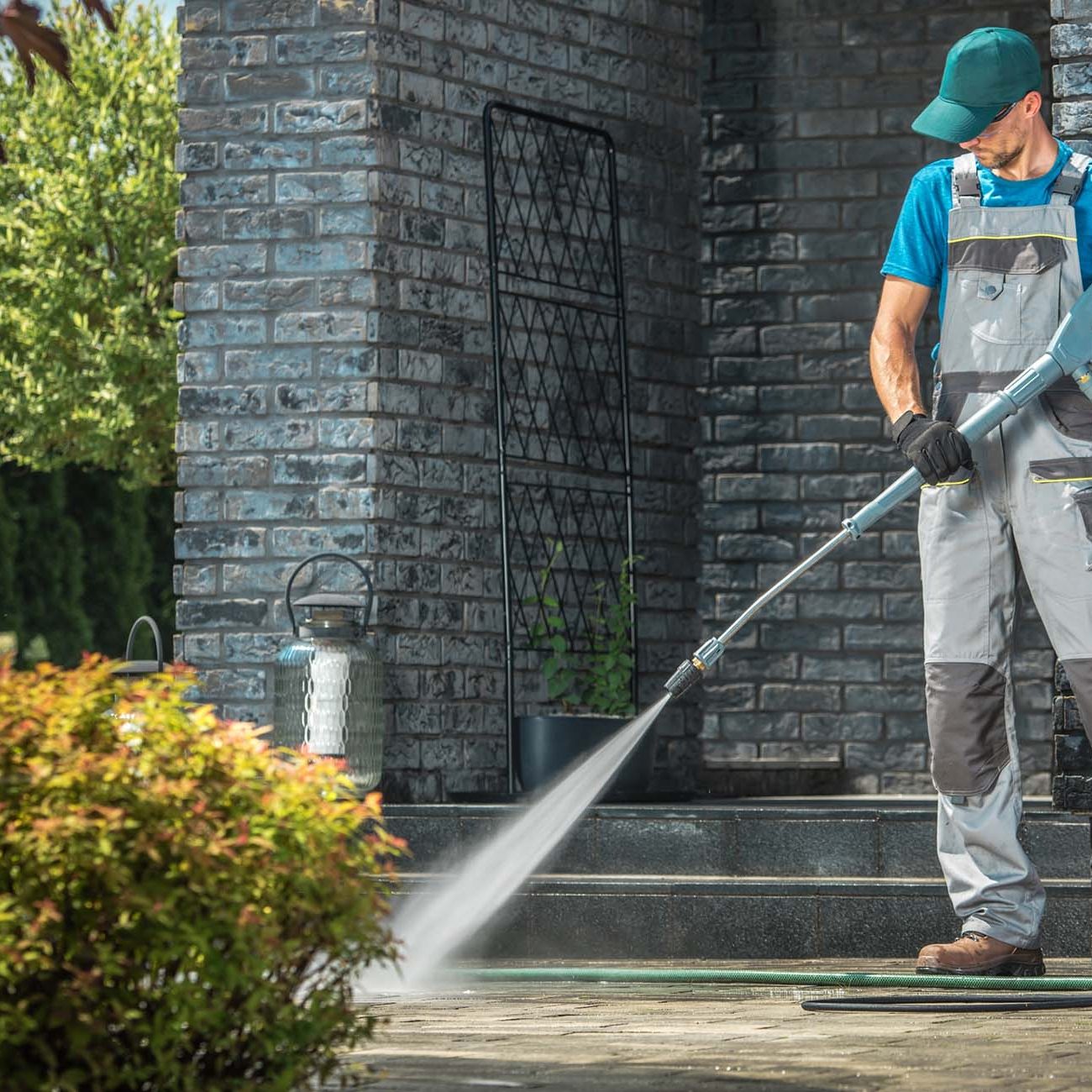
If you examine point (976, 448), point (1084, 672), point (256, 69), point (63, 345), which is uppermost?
point (63, 345)

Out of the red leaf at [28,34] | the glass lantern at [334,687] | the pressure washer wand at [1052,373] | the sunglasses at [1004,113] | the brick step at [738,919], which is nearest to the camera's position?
the red leaf at [28,34]

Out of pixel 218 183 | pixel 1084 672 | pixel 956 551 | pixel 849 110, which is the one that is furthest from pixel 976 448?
pixel 849 110

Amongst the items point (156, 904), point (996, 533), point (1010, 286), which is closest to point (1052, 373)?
point (1010, 286)

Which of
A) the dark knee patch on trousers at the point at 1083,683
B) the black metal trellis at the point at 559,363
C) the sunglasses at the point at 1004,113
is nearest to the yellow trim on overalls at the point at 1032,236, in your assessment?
the sunglasses at the point at 1004,113

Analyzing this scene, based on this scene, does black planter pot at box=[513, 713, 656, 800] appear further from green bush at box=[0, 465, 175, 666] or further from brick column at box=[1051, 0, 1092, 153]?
green bush at box=[0, 465, 175, 666]

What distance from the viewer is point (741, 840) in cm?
716

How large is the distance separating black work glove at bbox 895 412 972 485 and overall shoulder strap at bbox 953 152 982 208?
0.60 m

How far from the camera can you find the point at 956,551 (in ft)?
18.8

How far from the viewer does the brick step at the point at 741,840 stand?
674 centimetres

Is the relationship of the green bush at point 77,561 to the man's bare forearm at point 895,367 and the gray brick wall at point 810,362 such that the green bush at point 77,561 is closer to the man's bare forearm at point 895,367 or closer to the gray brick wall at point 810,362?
the gray brick wall at point 810,362

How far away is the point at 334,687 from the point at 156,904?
494cm

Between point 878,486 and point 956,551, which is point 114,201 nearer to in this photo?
point 878,486

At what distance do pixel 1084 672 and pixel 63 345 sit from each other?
18998 mm

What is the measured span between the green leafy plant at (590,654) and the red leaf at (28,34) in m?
5.02
